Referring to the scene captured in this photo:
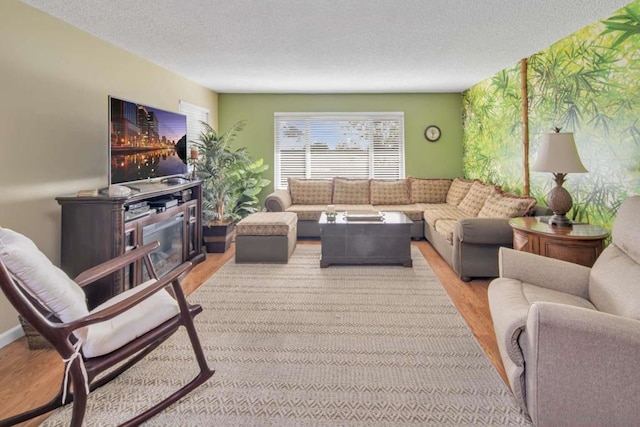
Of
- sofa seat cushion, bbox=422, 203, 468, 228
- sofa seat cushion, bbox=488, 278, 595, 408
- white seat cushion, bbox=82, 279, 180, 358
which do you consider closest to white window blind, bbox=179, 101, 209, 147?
sofa seat cushion, bbox=422, 203, 468, 228

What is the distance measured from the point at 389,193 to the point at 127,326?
4.79 m

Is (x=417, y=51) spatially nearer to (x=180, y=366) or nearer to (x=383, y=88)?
(x=383, y=88)

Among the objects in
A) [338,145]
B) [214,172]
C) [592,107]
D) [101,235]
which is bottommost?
[101,235]

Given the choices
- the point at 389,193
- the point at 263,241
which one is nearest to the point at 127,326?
the point at 263,241

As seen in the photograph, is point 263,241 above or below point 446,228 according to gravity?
below

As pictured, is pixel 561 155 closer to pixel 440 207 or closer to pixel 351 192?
pixel 440 207

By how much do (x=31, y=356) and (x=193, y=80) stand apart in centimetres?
→ 406

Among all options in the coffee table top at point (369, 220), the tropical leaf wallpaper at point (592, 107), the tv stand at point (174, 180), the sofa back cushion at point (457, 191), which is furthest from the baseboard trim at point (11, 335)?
the sofa back cushion at point (457, 191)

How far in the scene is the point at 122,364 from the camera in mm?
2113

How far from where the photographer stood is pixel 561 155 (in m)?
2.81

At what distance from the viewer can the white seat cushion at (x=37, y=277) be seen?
1435 mm

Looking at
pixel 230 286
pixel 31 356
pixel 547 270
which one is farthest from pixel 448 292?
pixel 31 356

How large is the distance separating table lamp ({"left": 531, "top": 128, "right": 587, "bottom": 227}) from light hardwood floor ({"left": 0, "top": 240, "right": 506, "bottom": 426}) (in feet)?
3.02

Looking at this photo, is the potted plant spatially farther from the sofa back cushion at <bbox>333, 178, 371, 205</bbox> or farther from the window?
the sofa back cushion at <bbox>333, 178, 371, 205</bbox>
